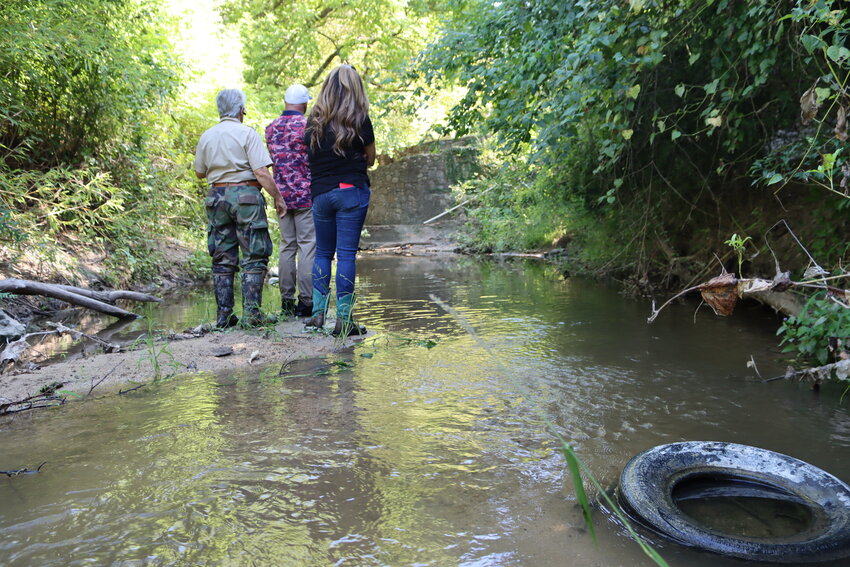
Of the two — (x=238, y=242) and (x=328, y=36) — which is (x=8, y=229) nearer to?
(x=238, y=242)

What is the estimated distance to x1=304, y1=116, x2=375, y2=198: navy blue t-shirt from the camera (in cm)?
482

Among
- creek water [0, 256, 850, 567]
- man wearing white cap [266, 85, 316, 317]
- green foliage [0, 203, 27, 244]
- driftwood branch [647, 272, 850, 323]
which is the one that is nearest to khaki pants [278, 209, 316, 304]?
man wearing white cap [266, 85, 316, 317]

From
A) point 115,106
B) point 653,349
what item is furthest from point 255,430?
point 115,106

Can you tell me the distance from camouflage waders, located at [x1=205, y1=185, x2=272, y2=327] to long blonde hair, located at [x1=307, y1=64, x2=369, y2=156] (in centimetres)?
95

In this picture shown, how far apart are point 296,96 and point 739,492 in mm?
4665

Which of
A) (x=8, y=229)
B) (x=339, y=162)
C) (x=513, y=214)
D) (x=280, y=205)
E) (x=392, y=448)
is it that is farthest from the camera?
(x=513, y=214)

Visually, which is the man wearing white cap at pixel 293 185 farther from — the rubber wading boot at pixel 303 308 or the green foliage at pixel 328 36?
the green foliage at pixel 328 36

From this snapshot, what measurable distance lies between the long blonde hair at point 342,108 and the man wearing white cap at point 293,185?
76 centimetres

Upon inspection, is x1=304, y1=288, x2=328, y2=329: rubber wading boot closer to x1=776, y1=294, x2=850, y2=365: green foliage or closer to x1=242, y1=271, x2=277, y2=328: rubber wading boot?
x1=242, y1=271, x2=277, y2=328: rubber wading boot

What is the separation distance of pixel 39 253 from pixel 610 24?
21.3 feet

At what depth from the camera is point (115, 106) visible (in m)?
8.66

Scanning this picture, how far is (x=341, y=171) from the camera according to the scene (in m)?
4.88

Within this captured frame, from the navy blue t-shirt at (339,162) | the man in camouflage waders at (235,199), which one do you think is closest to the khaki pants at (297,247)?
the man in camouflage waders at (235,199)

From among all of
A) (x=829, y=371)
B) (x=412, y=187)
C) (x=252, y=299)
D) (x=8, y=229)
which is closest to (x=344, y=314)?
(x=252, y=299)
